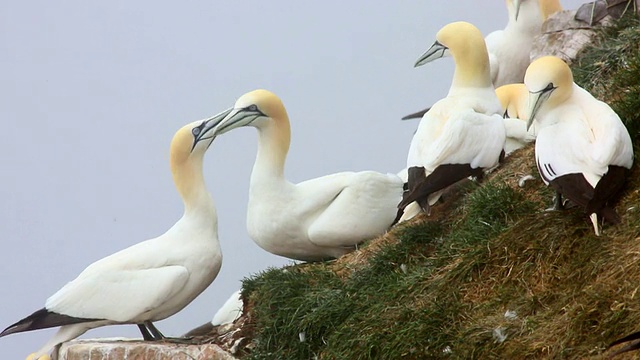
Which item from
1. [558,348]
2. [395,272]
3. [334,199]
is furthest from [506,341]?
[334,199]

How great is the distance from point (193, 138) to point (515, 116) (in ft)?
7.46

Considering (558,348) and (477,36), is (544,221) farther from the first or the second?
(477,36)

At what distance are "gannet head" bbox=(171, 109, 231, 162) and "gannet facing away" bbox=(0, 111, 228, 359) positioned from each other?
17.2 inches

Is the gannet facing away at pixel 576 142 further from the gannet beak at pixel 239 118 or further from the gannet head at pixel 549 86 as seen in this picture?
the gannet beak at pixel 239 118

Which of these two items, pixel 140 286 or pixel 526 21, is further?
pixel 526 21

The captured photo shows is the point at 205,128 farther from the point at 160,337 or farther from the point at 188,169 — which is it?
the point at 160,337

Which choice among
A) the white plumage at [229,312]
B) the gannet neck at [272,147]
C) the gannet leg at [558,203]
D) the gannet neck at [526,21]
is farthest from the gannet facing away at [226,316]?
the gannet neck at [526,21]

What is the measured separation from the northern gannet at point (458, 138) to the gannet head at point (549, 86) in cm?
98

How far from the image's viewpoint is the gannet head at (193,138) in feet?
27.3

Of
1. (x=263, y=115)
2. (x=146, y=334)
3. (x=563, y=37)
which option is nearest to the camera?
(x=146, y=334)

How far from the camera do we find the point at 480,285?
21.0ft

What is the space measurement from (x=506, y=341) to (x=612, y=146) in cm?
100

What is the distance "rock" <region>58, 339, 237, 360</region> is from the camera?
714 centimetres

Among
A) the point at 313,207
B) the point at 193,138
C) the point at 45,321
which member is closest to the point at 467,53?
the point at 313,207
